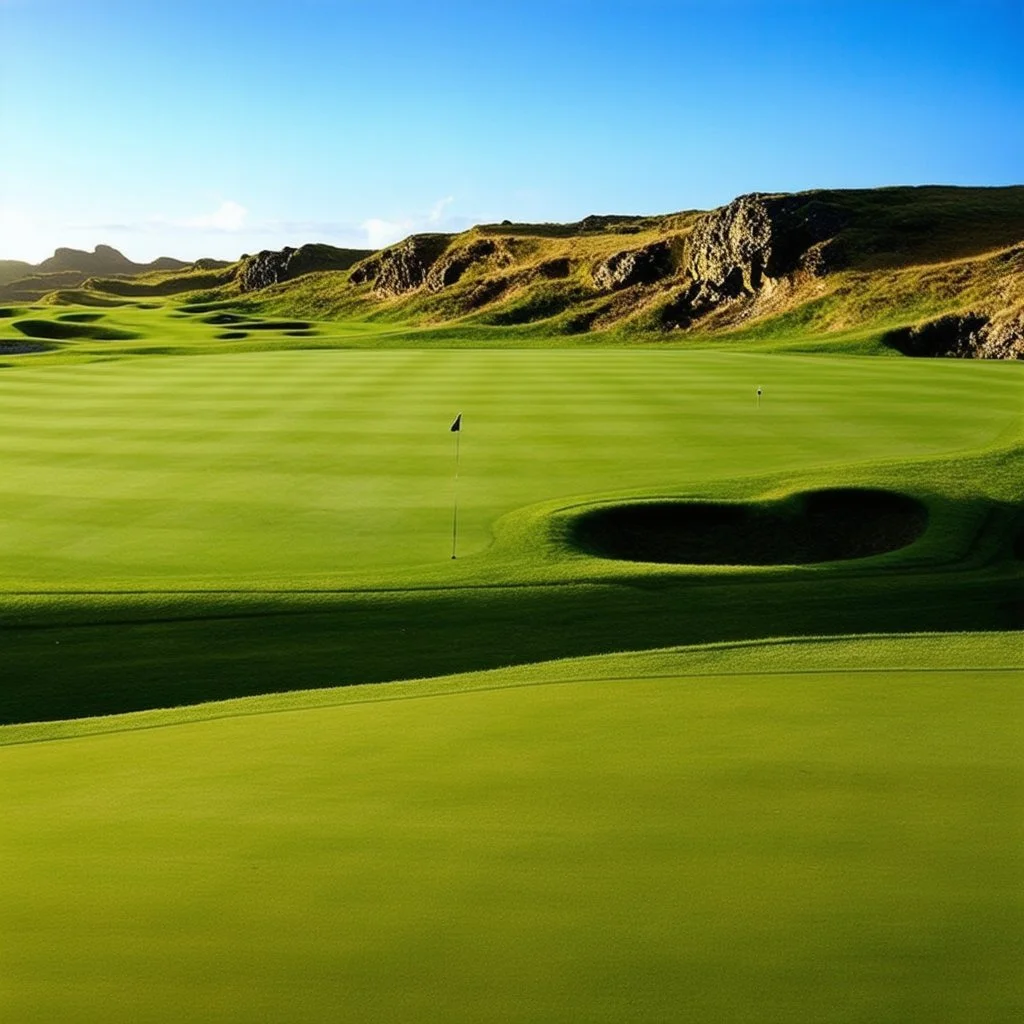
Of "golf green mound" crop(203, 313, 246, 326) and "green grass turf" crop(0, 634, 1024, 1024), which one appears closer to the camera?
"green grass turf" crop(0, 634, 1024, 1024)

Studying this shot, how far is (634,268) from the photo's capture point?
9206 cm

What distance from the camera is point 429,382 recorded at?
4128cm

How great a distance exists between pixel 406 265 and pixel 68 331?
38802 mm

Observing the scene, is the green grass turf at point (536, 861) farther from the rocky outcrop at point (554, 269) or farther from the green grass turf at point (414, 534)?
the rocky outcrop at point (554, 269)

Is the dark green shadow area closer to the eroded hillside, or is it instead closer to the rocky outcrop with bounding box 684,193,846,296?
the eroded hillside

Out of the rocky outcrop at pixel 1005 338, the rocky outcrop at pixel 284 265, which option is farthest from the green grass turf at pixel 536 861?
the rocky outcrop at pixel 284 265

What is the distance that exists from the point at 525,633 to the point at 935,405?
Result: 22.7m

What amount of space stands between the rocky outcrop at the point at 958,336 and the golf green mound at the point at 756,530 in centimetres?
4522

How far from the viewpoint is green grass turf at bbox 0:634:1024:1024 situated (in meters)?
5.46

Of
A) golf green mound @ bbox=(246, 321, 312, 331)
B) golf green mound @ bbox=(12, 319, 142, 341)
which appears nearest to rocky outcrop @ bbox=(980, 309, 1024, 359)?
golf green mound @ bbox=(246, 321, 312, 331)

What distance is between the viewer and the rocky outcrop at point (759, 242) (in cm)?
8519

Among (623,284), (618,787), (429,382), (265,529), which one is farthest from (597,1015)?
(623,284)

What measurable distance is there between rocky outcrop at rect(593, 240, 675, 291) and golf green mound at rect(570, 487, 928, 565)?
237ft

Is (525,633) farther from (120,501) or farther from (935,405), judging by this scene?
(935,405)
